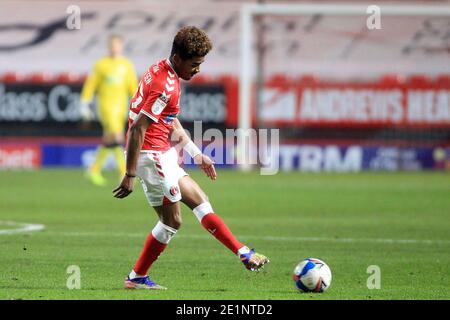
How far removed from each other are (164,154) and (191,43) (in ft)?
2.98

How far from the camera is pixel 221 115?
24.9 metres

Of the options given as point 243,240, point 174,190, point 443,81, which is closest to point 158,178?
point 174,190

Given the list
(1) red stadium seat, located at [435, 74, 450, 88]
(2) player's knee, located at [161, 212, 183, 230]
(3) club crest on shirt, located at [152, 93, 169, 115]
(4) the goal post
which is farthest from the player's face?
(1) red stadium seat, located at [435, 74, 450, 88]

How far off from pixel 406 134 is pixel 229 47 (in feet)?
27.6

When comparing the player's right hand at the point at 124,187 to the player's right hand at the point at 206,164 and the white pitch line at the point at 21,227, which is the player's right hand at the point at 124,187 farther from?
the white pitch line at the point at 21,227

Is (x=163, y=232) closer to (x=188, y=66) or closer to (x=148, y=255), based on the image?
(x=148, y=255)

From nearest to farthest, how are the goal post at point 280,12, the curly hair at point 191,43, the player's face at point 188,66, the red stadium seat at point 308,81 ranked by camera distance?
the curly hair at point 191,43, the player's face at point 188,66, the goal post at point 280,12, the red stadium seat at point 308,81

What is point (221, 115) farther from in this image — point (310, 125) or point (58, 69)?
point (58, 69)

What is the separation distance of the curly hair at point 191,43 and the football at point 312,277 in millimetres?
1719

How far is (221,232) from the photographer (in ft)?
27.2

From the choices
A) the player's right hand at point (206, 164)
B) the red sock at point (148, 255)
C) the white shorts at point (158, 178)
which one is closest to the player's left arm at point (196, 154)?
the player's right hand at point (206, 164)

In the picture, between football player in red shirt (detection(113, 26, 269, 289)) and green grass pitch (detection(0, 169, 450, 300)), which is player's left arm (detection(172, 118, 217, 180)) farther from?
green grass pitch (detection(0, 169, 450, 300))

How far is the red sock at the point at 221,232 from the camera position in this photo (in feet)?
27.1

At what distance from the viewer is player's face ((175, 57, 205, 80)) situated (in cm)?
803
